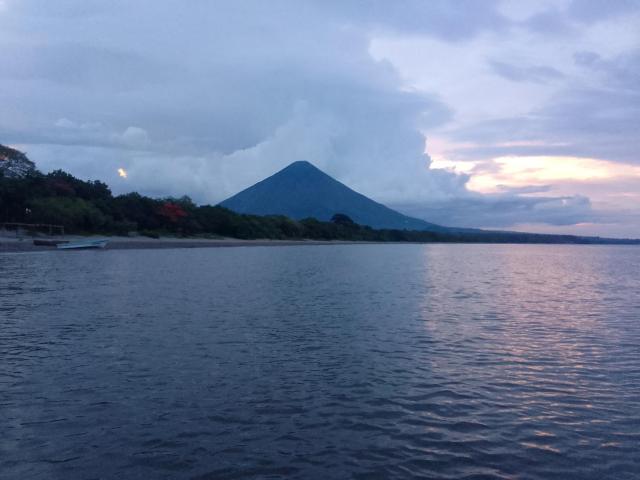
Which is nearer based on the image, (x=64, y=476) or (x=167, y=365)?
(x=64, y=476)

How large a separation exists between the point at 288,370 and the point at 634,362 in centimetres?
977

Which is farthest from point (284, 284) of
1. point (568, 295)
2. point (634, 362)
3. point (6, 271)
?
point (634, 362)

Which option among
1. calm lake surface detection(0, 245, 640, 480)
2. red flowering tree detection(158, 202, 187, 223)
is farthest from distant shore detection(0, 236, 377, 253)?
calm lake surface detection(0, 245, 640, 480)

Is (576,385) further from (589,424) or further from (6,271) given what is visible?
(6,271)

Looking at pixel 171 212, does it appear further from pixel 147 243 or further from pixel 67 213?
pixel 67 213

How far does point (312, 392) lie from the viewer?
479 inches

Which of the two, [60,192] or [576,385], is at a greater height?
[60,192]

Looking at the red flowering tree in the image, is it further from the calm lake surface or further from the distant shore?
the calm lake surface

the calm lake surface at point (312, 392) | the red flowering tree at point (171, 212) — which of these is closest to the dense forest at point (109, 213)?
the red flowering tree at point (171, 212)

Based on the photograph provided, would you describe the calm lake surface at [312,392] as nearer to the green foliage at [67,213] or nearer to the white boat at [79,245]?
the white boat at [79,245]

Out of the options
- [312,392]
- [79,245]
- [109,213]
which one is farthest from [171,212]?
[312,392]

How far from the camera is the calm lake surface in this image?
342 inches

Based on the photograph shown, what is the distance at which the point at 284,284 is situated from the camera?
120 ft

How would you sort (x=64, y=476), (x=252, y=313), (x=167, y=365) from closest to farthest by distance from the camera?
(x=64, y=476) < (x=167, y=365) < (x=252, y=313)
